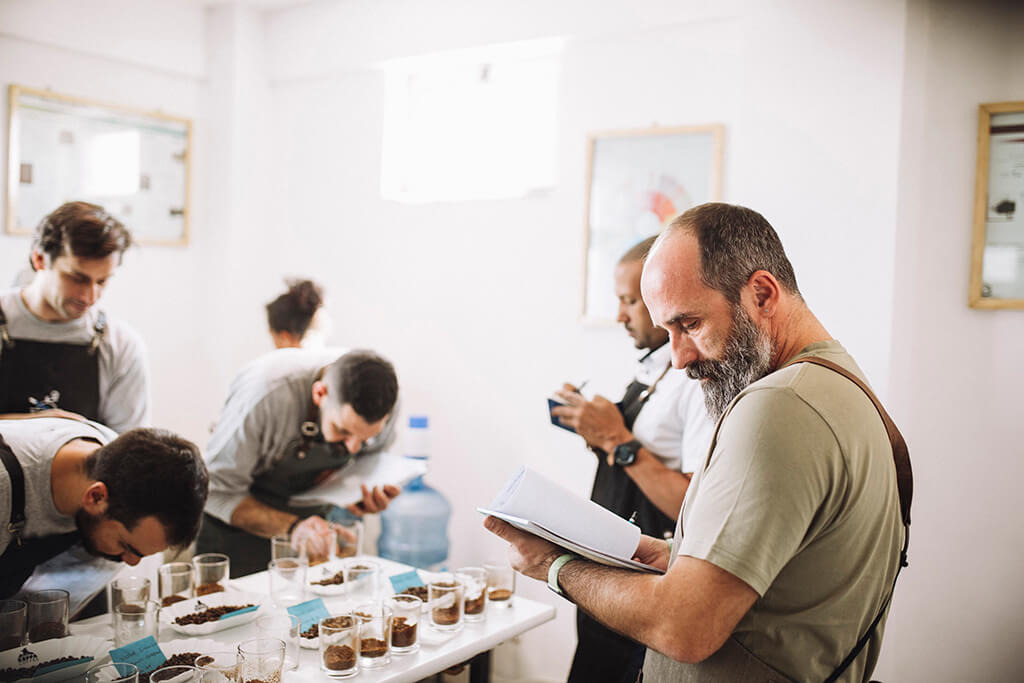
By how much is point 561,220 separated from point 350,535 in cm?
152

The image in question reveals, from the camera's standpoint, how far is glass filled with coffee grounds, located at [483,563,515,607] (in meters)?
2.23

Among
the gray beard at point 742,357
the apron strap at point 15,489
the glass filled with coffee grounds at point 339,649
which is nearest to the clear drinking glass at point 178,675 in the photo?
the glass filled with coffee grounds at point 339,649

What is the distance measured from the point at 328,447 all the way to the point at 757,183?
66.0 inches

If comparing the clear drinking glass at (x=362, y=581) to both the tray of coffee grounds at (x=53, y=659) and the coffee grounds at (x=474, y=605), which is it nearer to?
the coffee grounds at (x=474, y=605)

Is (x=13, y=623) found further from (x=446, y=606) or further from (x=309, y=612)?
(x=446, y=606)

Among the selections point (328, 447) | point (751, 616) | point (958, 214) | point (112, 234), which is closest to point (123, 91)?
point (112, 234)

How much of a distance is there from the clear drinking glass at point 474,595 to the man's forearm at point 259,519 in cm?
85

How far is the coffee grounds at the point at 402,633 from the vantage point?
6.25ft

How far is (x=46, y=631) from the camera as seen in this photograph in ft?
5.91

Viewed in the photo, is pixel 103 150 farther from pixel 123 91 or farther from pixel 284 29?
pixel 284 29

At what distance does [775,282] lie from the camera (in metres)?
1.40

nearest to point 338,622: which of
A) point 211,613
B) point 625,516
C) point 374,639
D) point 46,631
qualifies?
point 374,639

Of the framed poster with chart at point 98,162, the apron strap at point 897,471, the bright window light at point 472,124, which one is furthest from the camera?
the bright window light at point 472,124

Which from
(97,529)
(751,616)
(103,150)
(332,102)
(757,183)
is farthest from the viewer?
(332,102)
